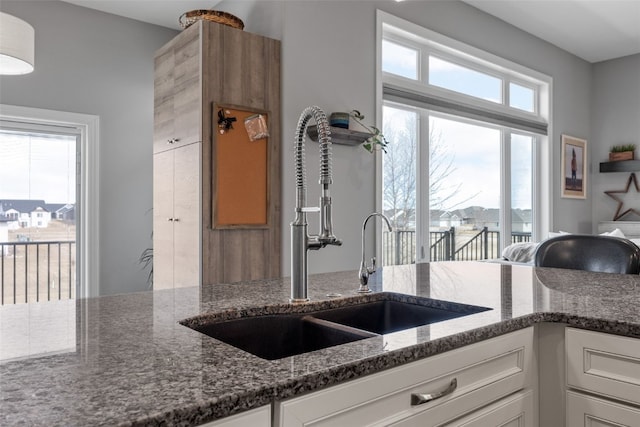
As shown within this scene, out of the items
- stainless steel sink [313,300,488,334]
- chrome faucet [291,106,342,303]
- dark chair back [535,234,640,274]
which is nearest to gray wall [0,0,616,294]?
dark chair back [535,234,640,274]

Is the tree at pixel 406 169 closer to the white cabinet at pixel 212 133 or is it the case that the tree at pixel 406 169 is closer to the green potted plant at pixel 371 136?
the green potted plant at pixel 371 136

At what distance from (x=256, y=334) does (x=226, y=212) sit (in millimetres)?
1993

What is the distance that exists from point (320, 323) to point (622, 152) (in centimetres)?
637

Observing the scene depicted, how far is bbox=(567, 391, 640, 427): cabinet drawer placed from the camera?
112 centimetres

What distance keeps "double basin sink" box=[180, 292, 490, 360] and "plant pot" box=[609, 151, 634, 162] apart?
5.97 metres

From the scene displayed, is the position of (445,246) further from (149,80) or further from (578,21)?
(149,80)

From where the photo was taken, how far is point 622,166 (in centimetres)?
607

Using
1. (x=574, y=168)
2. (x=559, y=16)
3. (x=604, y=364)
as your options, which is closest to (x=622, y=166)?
(x=574, y=168)

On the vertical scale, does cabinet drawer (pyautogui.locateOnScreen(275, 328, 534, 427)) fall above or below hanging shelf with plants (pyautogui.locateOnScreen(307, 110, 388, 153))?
below

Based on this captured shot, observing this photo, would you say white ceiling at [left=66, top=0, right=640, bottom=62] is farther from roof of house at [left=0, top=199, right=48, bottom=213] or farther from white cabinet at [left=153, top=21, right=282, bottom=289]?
roof of house at [left=0, top=199, right=48, bottom=213]

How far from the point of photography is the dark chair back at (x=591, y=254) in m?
1.93

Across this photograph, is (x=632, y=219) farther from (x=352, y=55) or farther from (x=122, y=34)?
(x=122, y=34)

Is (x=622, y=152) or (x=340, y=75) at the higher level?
(x=340, y=75)

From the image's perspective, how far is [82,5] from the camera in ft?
13.3
